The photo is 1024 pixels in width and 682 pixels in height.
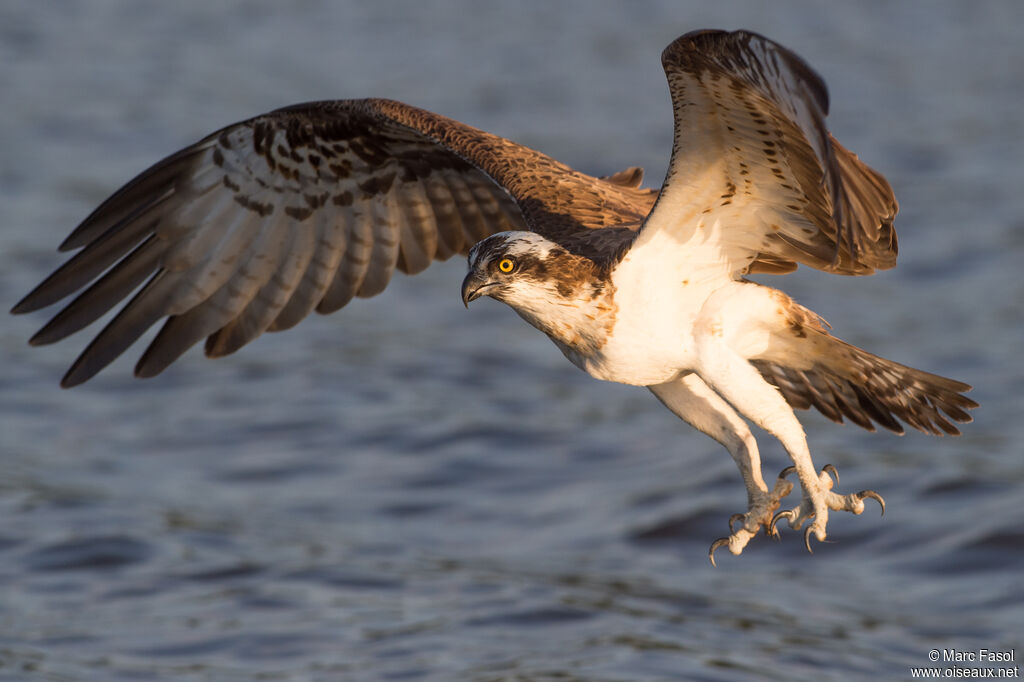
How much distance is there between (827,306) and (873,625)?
529 cm

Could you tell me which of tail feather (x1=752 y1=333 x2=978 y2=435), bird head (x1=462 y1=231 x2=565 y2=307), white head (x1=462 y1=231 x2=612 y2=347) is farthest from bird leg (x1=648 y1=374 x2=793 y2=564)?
bird head (x1=462 y1=231 x2=565 y2=307)

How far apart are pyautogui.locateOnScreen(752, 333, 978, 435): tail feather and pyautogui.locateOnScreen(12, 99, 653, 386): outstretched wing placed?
127cm

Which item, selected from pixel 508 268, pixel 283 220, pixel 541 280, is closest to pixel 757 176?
pixel 541 280

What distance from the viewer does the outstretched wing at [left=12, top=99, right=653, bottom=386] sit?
893 cm

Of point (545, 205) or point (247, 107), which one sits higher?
point (247, 107)

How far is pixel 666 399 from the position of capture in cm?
827

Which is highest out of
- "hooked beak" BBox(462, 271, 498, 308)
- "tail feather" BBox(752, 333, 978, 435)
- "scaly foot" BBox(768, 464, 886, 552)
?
"hooked beak" BBox(462, 271, 498, 308)

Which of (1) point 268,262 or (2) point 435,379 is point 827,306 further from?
(1) point 268,262

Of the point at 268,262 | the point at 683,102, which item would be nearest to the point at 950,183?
the point at 268,262

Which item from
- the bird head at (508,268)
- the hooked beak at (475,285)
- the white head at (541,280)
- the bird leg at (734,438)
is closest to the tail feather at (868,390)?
the bird leg at (734,438)

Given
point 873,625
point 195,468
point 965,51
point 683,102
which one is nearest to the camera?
point 683,102

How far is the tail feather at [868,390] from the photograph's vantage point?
782 cm

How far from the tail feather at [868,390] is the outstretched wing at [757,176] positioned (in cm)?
47

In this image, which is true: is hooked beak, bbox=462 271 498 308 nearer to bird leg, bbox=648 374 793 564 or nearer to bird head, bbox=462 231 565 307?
bird head, bbox=462 231 565 307
